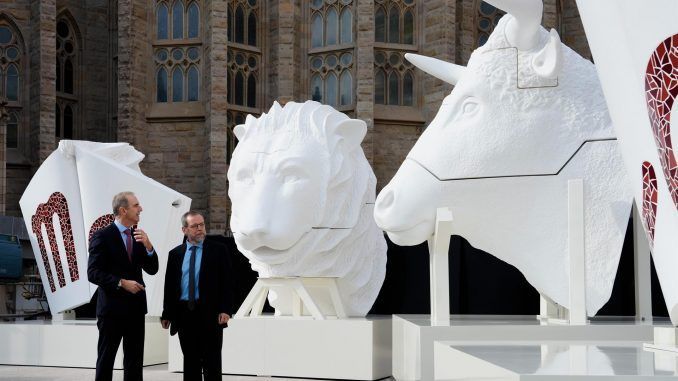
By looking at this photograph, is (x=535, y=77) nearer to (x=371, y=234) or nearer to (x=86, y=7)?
(x=371, y=234)

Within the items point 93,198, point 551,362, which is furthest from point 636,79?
point 93,198

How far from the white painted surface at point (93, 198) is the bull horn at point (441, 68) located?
3.60 metres

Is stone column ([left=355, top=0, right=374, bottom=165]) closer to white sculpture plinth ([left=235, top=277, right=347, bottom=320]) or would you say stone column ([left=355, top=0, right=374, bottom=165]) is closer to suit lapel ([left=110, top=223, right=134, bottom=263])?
white sculpture plinth ([left=235, top=277, right=347, bottom=320])

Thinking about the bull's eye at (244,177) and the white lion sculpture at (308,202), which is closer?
the white lion sculpture at (308,202)

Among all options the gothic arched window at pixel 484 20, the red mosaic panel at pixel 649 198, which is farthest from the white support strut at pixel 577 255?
the gothic arched window at pixel 484 20

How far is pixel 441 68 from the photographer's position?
231 inches

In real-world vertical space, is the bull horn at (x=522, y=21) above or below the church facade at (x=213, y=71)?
below

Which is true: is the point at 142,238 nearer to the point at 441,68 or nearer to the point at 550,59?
the point at 441,68

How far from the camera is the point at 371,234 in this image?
7949 mm

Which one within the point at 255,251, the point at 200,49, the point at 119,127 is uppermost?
the point at 200,49

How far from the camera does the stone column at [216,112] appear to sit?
20719 mm

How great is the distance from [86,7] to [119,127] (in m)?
3.67

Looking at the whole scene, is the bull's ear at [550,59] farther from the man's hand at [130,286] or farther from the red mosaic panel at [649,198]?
the man's hand at [130,286]

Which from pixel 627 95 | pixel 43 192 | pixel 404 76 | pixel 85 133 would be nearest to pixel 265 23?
pixel 404 76
